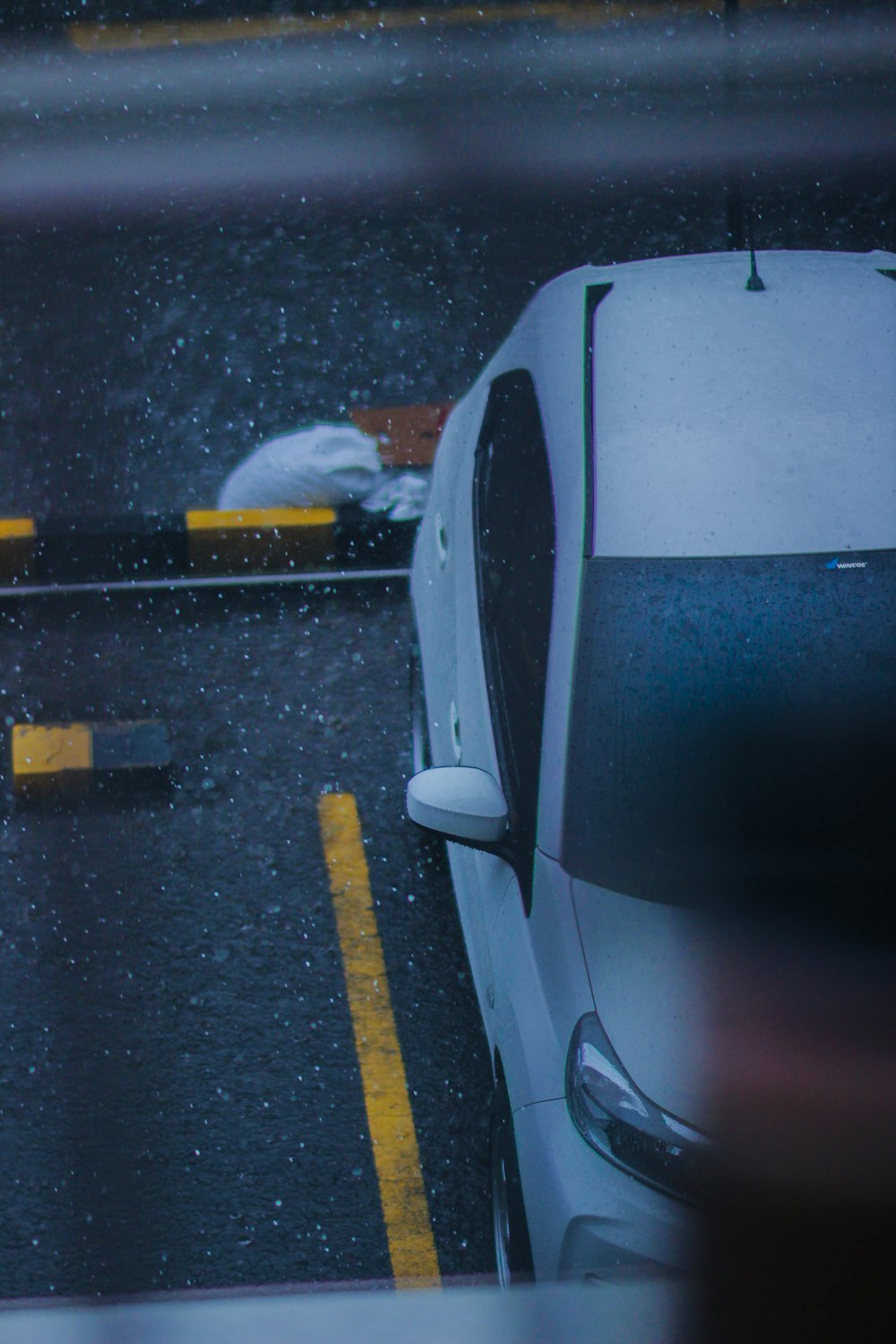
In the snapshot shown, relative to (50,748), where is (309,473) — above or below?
above

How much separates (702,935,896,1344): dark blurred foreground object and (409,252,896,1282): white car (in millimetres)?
97

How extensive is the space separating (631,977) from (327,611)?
2.28 m

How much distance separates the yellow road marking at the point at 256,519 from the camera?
4332 millimetres

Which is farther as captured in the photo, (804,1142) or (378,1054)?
(378,1054)

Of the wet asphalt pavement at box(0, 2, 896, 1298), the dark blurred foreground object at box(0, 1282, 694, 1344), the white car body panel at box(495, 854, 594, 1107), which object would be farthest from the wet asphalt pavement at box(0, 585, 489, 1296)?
the dark blurred foreground object at box(0, 1282, 694, 1344)

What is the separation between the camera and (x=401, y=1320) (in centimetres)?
109

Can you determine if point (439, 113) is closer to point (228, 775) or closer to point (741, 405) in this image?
point (228, 775)

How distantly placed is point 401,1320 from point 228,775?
2724 millimetres

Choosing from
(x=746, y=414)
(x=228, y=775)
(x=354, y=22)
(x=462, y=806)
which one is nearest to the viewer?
(x=462, y=806)

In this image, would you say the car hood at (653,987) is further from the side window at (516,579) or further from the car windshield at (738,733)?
the side window at (516,579)

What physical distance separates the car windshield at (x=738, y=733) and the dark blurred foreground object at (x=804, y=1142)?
0.46 feet

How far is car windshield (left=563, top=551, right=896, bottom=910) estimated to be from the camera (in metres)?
2.27

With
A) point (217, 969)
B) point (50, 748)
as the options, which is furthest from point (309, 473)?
point (217, 969)

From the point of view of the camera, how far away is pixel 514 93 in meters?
6.19
